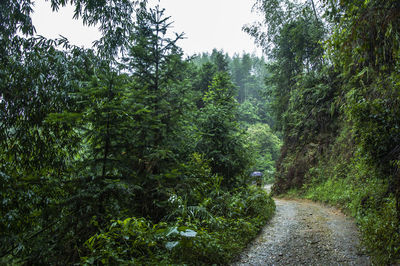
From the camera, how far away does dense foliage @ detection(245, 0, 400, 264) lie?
3.71 metres

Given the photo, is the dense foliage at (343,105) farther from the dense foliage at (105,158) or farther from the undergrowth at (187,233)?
the dense foliage at (105,158)

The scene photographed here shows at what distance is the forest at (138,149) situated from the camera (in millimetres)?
3709

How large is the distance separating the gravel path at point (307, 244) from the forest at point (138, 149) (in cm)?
28

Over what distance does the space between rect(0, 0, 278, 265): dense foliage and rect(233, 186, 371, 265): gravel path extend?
424mm

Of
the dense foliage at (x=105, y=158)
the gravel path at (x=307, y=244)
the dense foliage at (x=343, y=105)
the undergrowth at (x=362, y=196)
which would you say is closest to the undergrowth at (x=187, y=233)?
the dense foliage at (x=105, y=158)

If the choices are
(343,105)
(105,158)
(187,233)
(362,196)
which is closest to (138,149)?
(105,158)

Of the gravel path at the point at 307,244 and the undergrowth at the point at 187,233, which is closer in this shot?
the undergrowth at the point at 187,233

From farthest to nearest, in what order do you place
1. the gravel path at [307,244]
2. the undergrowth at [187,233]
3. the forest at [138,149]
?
the gravel path at [307,244], the forest at [138,149], the undergrowth at [187,233]

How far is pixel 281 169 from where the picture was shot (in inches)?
599

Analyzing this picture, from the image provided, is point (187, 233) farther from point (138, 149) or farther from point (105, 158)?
point (138, 149)

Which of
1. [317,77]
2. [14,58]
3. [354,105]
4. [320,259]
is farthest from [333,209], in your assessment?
[14,58]

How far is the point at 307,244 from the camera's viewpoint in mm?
4684

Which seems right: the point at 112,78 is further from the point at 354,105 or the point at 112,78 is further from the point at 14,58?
the point at 354,105

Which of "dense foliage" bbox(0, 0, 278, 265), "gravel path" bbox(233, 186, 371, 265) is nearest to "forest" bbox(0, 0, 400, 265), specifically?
"dense foliage" bbox(0, 0, 278, 265)
